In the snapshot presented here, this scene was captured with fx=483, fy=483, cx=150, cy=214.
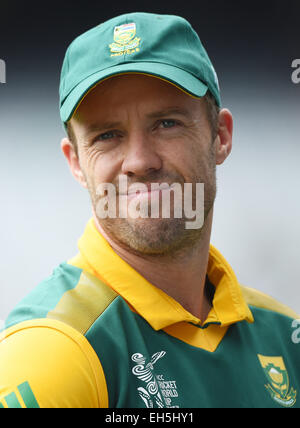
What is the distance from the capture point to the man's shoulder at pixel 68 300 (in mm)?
729

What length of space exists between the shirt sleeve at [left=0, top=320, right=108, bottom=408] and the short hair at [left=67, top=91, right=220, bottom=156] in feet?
1.38

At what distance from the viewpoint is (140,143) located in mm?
847

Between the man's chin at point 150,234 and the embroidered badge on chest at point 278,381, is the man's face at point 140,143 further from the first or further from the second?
the embroidered badge on chest at point 278,381

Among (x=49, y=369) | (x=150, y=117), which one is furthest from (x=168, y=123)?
(x=49, y=369)

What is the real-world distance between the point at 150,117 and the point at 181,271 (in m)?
0.30

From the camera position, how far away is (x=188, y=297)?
37.9 inches

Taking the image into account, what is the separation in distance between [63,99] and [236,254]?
4.13 ft

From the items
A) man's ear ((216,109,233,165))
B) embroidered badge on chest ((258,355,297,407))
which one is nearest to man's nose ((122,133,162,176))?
man's ear ((216,109,233,165))

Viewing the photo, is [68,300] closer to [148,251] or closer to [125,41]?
[148,251]

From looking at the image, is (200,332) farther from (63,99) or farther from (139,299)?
(63,99)

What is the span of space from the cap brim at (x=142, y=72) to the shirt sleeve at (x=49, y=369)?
39 centimetres

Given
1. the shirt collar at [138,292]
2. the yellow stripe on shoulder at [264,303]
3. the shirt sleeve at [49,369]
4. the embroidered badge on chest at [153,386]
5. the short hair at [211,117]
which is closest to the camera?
the shirt sleeve at [49,369]

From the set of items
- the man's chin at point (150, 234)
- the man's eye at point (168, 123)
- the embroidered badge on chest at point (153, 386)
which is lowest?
the embroidered badge on chest at point (153, 386)

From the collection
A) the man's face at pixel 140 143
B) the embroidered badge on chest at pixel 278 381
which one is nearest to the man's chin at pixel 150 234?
the man's face at pixel 140 143
